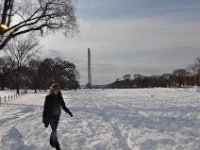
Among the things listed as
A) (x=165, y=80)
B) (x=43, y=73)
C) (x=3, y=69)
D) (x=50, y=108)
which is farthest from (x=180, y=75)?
(x=50, y=108)

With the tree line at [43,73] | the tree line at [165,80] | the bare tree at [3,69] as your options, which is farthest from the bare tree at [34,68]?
the tree line at [165,80]

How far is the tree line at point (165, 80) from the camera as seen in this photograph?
5256 inches

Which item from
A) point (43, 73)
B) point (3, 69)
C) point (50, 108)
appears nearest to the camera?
point (50, 108)

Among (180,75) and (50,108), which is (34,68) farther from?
(50,108)

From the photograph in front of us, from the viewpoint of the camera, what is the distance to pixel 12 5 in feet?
101

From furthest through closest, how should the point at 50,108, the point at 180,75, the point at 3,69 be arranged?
the point at 180,75 < the point at 3,69 < the point at 50,108

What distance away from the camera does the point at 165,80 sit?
494 ft

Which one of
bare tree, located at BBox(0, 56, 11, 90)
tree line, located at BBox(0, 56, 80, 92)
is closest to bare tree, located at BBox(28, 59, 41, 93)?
tree line, located at BBox(0, 56, 80, 92)

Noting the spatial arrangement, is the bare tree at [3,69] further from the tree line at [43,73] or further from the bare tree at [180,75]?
the bare tree at [180,75]

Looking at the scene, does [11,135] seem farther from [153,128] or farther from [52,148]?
[153,128]

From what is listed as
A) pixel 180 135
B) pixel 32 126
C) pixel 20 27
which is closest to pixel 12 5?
pixel 20 27

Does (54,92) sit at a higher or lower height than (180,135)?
higher

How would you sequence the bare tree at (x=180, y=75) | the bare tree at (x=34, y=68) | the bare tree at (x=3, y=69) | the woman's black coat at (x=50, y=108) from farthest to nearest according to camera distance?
1. the bare tree at (x=180, y=75)
2. the bare tree at (x=3, y=69)
3. the bare tree at (x=34, y=68)
4. the woman's black coat at (x=50, y=108)

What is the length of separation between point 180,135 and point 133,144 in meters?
1.95
